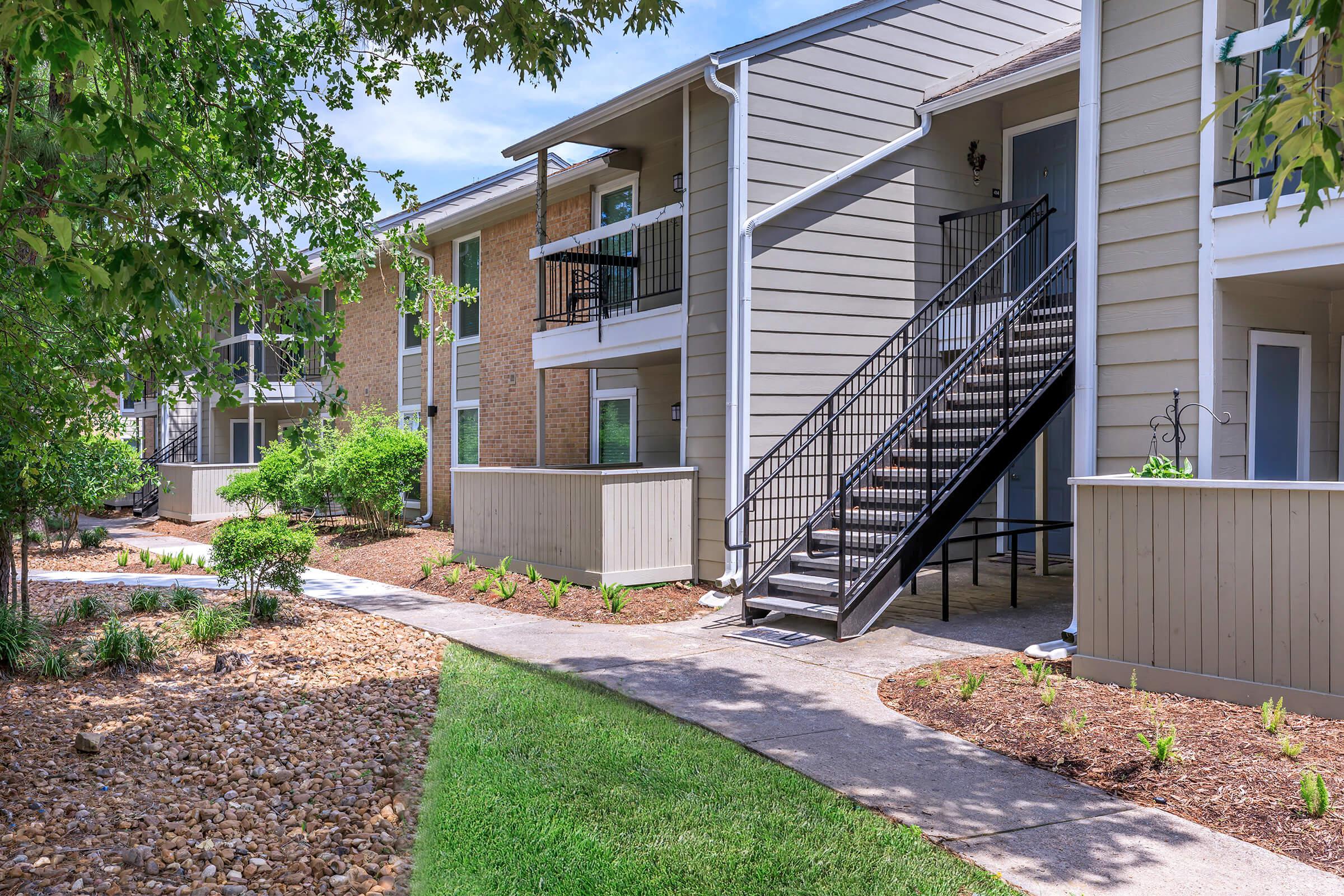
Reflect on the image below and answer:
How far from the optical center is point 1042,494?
1059 cm

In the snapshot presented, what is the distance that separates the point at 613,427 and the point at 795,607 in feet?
21.7

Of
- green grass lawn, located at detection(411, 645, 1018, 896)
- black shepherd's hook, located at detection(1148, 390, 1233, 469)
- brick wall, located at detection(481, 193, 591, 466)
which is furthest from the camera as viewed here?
brick wall, located at detection(481, 193, 591, 466)

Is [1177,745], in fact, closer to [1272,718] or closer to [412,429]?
[1272,718]

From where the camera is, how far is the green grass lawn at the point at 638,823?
3.67 metres

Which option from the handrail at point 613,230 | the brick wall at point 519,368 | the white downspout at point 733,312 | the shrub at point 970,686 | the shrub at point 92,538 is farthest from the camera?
the shrub at point 92,538

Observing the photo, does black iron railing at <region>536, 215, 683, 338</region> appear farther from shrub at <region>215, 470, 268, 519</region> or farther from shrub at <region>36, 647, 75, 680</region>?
shrub at <region>215, 470, 268, 519</region>

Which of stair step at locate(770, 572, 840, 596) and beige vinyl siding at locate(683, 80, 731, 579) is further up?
beige vinyl siding at locate(683, 80, 731, 579)

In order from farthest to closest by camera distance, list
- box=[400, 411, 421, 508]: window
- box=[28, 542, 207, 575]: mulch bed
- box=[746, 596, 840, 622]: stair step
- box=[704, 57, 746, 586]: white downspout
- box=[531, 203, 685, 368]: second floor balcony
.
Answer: box=[400, 411, 421, 508]: window → box=[28, 542, 207, 575]: mulch bed → box=[531, 203, 685, 368]: second floor balcony → box=[704, 57, 746, 586]: white downspout → box=[746, 596, 840, 622]: stair step

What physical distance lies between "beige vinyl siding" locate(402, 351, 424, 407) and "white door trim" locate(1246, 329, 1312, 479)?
48.6 ft

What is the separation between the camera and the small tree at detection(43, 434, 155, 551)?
8914 mm

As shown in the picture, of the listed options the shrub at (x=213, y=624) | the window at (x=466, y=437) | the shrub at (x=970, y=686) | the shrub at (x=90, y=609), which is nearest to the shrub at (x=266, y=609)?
the shrub at (x=213, y=624)

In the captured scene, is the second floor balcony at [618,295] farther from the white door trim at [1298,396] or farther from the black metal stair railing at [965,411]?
the white door trim at [1298,396]

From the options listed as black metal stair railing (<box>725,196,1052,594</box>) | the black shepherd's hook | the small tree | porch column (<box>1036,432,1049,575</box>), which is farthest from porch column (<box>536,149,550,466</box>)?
the black shepherd's hook

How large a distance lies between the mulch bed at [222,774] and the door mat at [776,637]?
2522 mm
